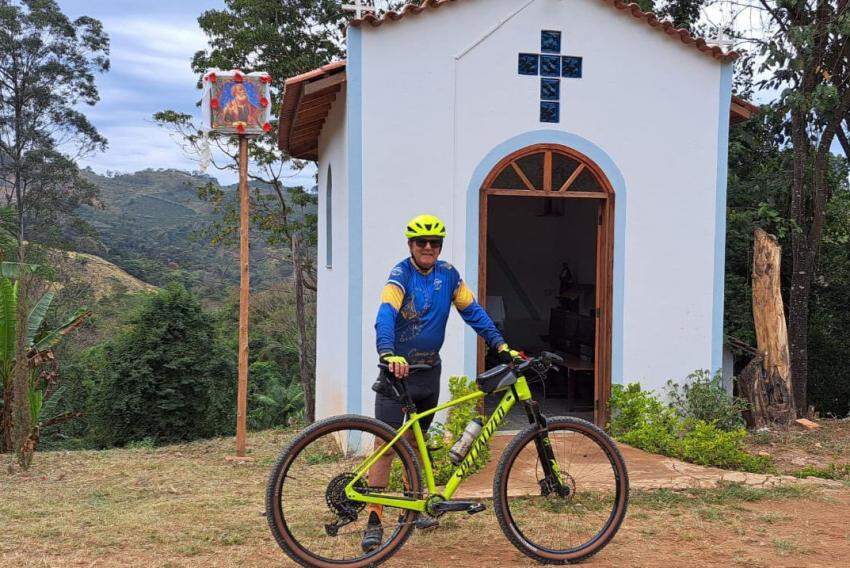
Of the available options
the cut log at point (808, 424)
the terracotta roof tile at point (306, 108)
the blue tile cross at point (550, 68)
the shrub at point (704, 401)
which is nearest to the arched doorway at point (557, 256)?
the blue tile cross at point (550, 68)

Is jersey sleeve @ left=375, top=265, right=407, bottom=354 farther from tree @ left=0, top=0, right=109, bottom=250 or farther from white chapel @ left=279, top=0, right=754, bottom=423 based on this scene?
tree @ left=0, top=0, right=109, bottom=250

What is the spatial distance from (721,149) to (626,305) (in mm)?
1905

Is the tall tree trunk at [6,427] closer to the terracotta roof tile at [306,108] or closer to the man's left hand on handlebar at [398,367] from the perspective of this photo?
the terracotta roof tile at [306,108]

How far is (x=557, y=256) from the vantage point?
1374 cm

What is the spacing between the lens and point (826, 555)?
4.89 m

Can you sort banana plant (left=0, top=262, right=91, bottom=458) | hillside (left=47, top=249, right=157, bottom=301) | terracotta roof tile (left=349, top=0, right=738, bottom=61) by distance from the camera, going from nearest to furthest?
terracotta roof tile (left=349, top=0, right=738, bottom=61), banana plant (left=0, top=262, right=91, bottom=458), hillside (left=47, top=249, right=157, bottom=301)

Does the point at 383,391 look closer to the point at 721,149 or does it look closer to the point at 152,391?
the point at 721,149

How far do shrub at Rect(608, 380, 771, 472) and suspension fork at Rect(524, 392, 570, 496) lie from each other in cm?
306

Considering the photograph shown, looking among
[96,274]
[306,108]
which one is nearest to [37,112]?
[96,274]

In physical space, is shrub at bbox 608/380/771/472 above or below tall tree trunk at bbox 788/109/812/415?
below

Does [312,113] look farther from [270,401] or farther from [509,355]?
[270,401]

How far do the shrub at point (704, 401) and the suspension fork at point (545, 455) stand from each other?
12.8 feet

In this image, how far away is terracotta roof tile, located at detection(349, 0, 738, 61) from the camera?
7.56 metres

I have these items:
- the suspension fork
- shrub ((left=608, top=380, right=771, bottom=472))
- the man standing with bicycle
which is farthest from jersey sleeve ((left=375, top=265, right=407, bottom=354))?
shrub ((left=608, top=380, right=771, bottom=472))
